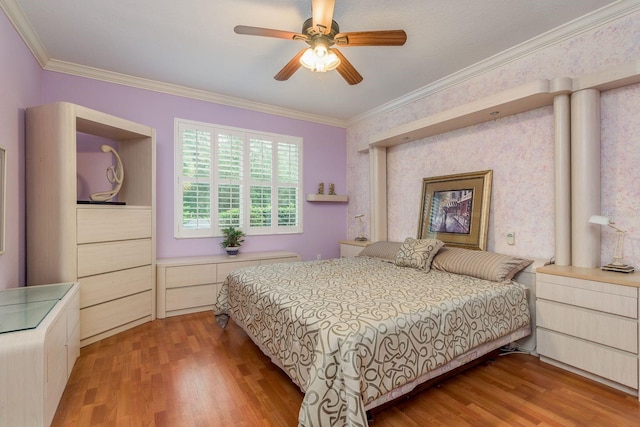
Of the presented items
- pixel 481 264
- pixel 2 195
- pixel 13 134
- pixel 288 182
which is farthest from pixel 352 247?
pixel 13 134

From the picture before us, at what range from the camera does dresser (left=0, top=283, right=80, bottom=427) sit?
138 centimetres

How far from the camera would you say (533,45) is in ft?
8.68

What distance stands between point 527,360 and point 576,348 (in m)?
0.36

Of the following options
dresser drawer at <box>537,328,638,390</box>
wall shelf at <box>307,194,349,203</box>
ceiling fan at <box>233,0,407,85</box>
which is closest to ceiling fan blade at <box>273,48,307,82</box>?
ceiling fan at <box>233,0,407,85</box>

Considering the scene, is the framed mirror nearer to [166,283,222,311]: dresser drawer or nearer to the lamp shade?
[166,283,222,311]: dresser drawer

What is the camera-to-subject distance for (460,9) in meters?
2.23

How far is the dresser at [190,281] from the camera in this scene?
130 inches

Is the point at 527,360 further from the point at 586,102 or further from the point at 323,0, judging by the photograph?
the point at 323,0

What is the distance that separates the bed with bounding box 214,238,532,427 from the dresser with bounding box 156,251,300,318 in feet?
2.35

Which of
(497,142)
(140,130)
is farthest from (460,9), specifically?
(140,130)

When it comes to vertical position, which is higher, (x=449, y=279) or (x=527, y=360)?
(x=449, y=279)

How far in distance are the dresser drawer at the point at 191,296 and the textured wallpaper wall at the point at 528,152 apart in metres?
2.52

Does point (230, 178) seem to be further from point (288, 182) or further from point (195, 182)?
point (288, 182)

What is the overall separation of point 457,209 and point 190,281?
10.3ft
